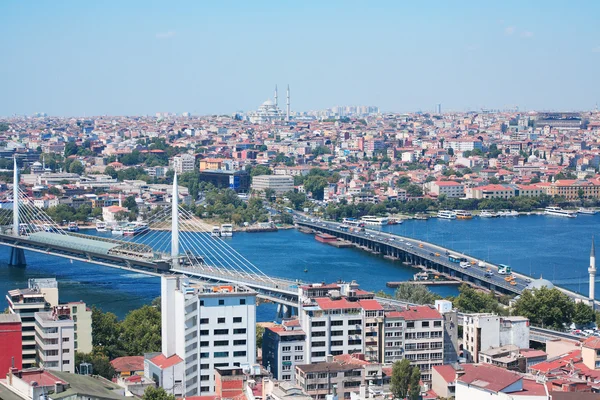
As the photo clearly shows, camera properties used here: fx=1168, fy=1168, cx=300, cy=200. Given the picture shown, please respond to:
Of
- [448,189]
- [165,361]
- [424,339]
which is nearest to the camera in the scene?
[165,361]

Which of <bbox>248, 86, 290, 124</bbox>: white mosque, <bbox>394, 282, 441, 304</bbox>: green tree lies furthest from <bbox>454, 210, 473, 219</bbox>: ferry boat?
<bbox>248, 86, 290, 124</bbox>: white mosque

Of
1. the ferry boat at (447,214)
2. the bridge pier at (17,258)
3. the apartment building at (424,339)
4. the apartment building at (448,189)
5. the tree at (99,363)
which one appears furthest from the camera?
the apartment building at (448,189)

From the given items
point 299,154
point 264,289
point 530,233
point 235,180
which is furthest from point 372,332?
point 299,154

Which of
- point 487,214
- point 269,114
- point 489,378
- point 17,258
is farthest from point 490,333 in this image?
point 269,114

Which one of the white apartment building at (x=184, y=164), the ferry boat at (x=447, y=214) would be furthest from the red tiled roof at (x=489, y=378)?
the white apartment building at (x=184, y=164)

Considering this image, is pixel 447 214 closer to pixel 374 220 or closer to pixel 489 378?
pixel 374 220

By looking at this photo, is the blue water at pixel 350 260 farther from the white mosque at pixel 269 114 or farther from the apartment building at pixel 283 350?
the white mosque at pixel 269 114

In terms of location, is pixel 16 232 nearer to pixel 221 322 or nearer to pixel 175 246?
pixel 175 246
